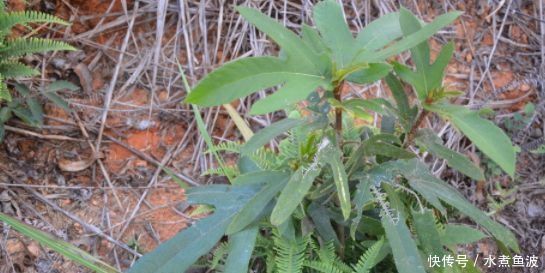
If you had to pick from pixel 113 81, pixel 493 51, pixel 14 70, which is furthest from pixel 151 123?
pixel 493 51

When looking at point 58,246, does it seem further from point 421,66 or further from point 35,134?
point 421,66

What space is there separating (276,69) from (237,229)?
0.54 m

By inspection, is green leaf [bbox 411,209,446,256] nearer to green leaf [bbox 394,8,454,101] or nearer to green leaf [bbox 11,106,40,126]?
green leaf [bbox 394,8,454,101]

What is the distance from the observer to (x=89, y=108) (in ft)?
7.25

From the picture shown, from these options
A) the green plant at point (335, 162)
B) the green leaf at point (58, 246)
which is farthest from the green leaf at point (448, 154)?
the green leaf at point (58, 246)

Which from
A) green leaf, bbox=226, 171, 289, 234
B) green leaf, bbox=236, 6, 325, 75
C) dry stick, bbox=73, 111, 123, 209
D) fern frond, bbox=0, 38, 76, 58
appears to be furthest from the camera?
dry stick, bbox=73, 111, 123, 209

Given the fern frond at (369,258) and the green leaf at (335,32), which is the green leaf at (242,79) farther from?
the fern frond at (369,258)

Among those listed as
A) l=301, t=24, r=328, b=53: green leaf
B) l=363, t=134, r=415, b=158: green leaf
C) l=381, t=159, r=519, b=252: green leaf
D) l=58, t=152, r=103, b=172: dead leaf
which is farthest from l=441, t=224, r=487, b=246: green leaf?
l=58, t=152, r=103, b=172: dead leaf

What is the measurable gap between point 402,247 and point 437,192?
17 cm

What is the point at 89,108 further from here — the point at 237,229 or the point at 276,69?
the point at 276,69

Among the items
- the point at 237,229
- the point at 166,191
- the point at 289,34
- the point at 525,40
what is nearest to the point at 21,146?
the point at 166,191

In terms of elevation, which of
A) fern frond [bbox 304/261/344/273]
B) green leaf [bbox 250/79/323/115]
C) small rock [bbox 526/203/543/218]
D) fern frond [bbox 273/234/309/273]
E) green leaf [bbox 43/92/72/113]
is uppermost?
green leaf [bbox 250/79/323/115]

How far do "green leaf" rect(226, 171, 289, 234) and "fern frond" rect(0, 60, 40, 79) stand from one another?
96cm

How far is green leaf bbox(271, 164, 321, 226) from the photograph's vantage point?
4.29ft
